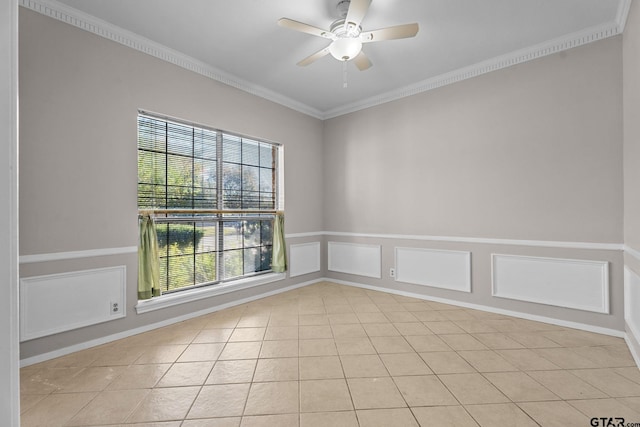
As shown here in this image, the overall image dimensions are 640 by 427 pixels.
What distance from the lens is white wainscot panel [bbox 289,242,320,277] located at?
473 centimetres

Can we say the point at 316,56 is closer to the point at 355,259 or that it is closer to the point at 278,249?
the point at 278,249

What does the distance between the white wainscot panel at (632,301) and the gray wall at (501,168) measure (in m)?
0.13

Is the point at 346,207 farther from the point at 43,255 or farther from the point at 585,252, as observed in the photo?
the point at 43,255

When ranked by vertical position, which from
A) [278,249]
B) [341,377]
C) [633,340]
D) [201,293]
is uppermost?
[278,249]

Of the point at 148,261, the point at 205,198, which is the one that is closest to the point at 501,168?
the point at 205,198

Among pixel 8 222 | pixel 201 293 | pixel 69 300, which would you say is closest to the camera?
pixel 8 222

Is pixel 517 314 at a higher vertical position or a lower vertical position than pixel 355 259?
lower

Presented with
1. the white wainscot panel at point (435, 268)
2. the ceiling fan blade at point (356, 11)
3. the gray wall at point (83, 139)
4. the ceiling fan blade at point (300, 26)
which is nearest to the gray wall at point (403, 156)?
the gray wall at point (83, 139)

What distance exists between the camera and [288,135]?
4.70 meters

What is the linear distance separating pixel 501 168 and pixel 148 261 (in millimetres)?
4094

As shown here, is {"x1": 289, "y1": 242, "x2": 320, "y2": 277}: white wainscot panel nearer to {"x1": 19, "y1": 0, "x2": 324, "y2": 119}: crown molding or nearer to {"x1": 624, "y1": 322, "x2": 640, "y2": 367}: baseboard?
{"x1": 19, "y1": 0, "x2": 324, "y2": 119}: crown molding

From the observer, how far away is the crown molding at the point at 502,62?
2945 millimetres

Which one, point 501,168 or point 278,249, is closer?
point 501,168

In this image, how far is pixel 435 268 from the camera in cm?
405
